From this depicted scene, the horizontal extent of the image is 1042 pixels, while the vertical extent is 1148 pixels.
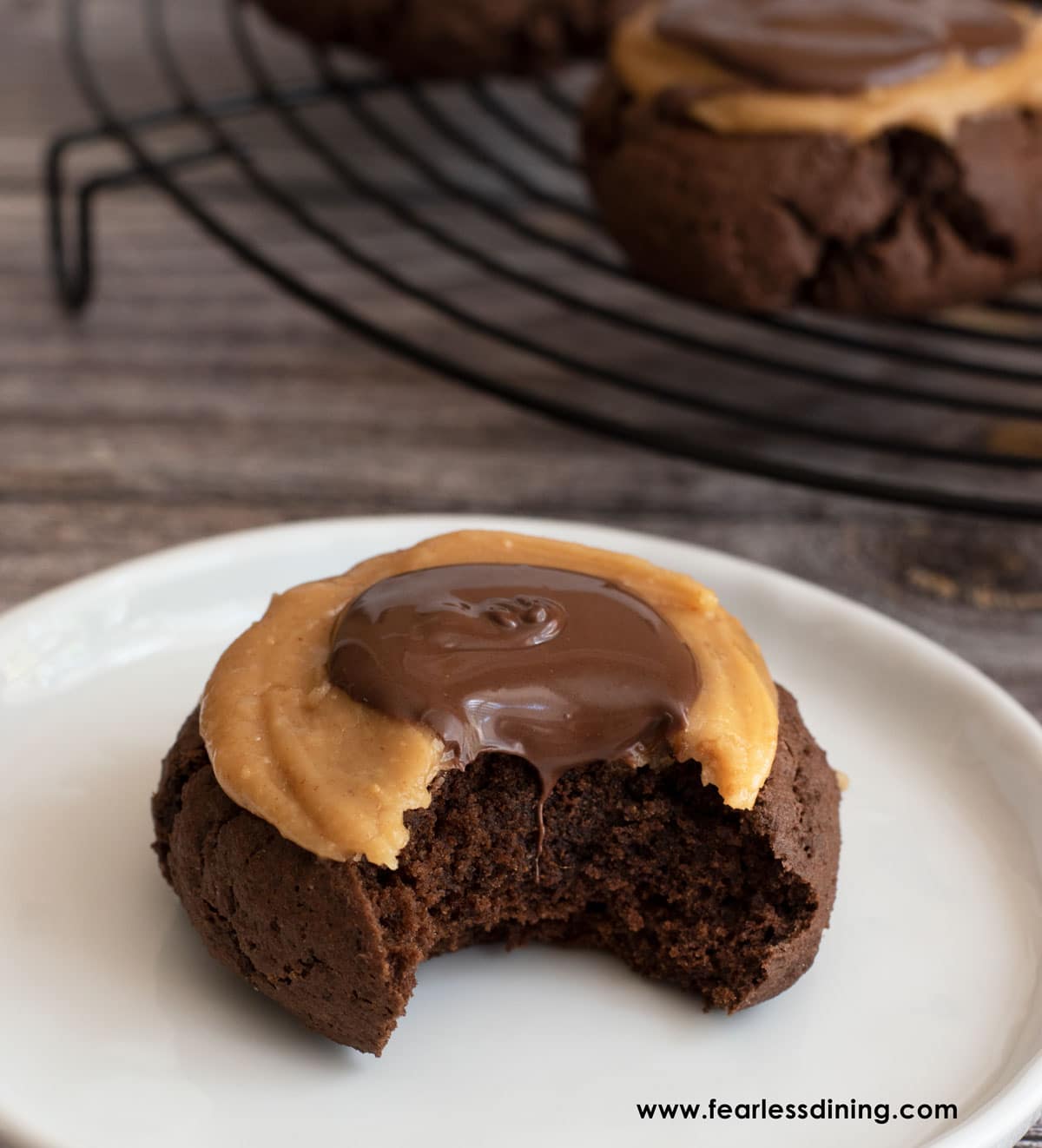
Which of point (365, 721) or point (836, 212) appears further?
point (836, 212)

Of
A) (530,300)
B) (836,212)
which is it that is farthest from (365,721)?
(530,300)

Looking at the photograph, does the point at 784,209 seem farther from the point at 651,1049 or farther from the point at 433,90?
the point at 433,90

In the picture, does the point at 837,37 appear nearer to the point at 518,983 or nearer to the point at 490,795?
the point at 490,795

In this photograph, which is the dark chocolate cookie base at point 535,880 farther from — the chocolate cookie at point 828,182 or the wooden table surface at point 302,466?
the chocolate cookie at point 828,182

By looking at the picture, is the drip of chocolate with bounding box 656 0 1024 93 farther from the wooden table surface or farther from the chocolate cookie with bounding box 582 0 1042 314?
the wooden table surface

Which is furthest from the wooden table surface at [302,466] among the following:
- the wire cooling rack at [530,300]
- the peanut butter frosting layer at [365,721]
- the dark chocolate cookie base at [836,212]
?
the peanut butter frosting layer at [365,721]
